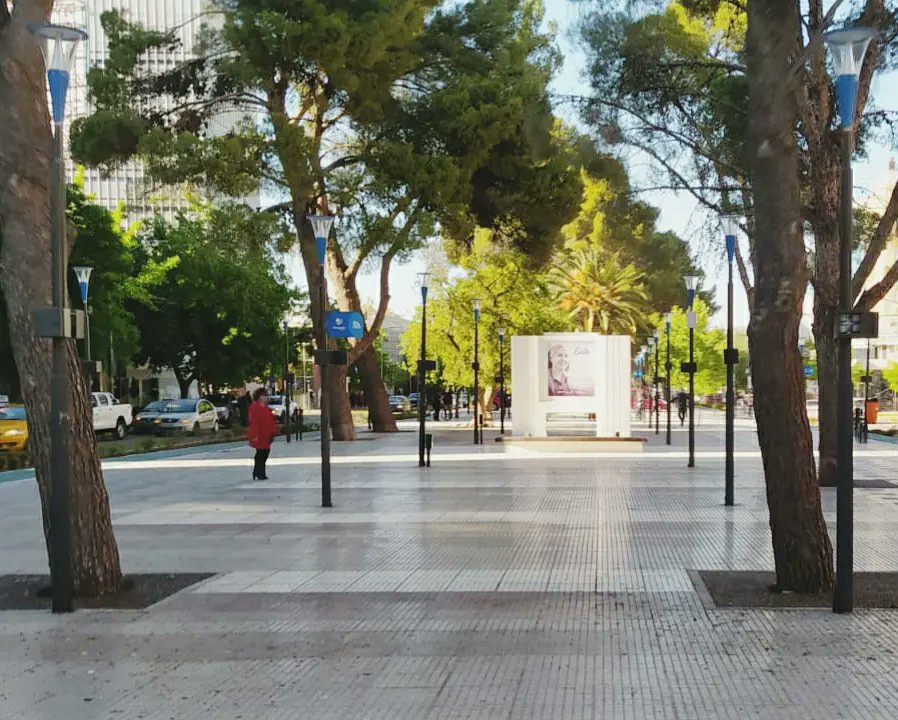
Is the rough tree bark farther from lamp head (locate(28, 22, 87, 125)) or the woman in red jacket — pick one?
the woman in red jacket

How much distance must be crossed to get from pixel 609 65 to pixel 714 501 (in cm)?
625

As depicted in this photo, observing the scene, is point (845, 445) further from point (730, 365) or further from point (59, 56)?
point (730, 365)

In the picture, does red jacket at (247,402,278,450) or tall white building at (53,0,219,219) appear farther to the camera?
tall white building at (53,0,219,219)

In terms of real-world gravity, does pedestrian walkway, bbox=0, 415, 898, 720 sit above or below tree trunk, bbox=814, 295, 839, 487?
below

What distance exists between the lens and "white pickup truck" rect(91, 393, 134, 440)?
3628 cm

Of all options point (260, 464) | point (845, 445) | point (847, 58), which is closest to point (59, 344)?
point (845, 445)

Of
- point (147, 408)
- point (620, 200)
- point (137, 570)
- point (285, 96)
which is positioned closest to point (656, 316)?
point (147, 408)

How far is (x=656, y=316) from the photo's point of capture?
67.2 m

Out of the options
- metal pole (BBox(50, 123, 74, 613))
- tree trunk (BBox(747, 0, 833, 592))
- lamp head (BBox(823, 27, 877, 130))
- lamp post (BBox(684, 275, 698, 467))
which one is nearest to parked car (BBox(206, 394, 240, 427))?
lamp post (BBox(684, 275, 698, 467))

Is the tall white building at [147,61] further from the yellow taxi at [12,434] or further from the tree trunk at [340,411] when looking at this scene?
the tree trunk at [340,411]

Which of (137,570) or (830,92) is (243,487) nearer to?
(137,570)

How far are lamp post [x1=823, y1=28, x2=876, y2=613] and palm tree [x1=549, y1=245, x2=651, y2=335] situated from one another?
52.8 metres

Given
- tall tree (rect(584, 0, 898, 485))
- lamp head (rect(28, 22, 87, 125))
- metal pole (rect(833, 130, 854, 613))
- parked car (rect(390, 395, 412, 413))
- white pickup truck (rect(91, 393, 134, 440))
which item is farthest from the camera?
parked car (rect(390, 395, 412, 413))

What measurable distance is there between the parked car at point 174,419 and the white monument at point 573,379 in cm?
1250
